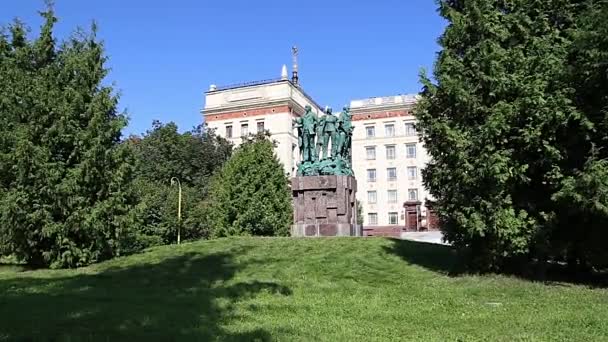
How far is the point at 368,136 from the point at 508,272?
5717cm

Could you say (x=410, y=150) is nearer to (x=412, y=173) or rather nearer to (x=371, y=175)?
(x=412, y=173)

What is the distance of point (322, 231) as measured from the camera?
18484 millimetres

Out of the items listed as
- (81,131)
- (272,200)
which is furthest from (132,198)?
(272,200)

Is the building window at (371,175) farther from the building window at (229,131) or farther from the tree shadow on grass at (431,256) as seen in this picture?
the tree shadow on grass at (431,256)

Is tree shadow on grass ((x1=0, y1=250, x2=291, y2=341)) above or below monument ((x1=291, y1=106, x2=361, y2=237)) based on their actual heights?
below

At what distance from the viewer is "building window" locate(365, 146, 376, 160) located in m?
67.4

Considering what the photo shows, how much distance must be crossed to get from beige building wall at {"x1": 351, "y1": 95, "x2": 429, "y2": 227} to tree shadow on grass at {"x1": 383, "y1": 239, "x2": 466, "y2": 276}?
159 feet

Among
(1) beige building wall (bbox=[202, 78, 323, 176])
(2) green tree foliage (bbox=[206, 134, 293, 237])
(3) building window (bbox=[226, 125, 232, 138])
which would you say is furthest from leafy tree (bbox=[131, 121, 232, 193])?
(3) building window (bbox=[226, 125, 232, 138])

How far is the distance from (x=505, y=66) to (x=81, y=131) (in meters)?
10.1

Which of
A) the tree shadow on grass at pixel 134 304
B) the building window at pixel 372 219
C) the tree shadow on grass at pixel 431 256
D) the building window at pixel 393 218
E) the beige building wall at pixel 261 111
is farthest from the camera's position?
the building window at pixel 372 219

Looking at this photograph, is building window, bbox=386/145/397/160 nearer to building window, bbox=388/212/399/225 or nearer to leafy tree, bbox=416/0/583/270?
building window, bbox=388/212/399/225

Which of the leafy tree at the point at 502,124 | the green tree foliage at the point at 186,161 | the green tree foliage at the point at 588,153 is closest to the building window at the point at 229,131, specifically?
the green tree foliage at the point at 186,161

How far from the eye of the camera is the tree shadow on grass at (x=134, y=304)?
6.16 m

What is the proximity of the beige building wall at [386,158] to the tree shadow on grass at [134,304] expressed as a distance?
2077 inches
